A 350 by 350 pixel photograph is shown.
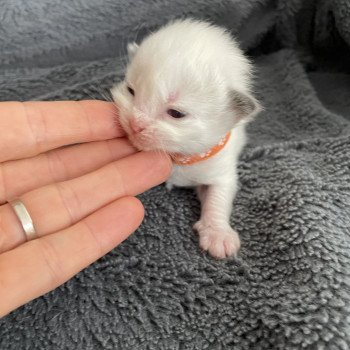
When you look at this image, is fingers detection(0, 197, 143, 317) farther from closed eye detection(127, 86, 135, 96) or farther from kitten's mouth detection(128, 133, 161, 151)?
closed eye detection(127, 86, 135, 96)

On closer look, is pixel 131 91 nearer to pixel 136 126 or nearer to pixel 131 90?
pixel 131 90

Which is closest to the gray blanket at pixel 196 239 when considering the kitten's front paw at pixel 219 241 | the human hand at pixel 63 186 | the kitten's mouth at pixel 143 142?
the kitten's front paw at pixel 219 241

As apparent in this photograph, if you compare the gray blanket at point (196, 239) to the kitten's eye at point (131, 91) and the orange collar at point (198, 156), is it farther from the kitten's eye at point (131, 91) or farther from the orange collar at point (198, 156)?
the kitten's eye at point (131, 91)

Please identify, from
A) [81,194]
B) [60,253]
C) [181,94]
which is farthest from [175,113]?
[60,253]

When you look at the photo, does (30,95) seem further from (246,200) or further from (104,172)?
(246,200)

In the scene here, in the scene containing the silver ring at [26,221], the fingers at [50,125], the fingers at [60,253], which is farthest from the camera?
the fingers at [50,125]

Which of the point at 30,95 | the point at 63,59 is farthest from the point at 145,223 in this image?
the point at 63,59
